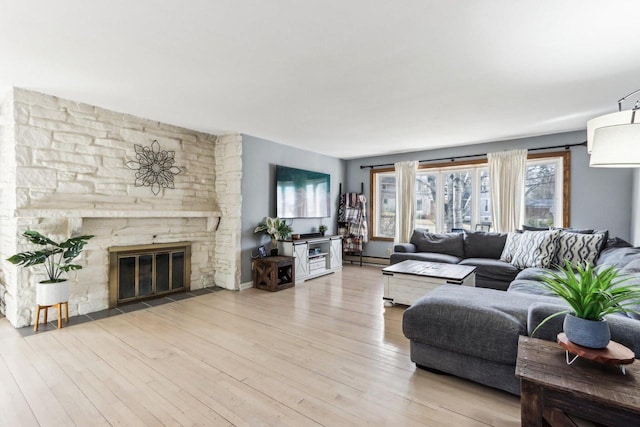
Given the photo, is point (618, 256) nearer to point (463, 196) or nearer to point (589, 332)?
point (589, 332)

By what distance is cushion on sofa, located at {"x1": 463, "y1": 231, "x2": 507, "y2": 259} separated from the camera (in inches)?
179

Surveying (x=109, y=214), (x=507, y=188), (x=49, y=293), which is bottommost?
(x=49, y=293)

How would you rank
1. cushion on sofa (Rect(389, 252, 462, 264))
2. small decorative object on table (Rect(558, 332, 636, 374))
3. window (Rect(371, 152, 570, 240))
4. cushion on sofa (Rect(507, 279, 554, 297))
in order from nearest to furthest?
small decorative object on table (Rect(558, 332, 636, 374)) → cushion on sofa (Rect(507, 279, 554, 297)) → cushion on sofa (Rect(389, 252, 462, 264)) → window (Rect(371, 152, 570, 240))

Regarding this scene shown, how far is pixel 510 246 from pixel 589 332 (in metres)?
3.30

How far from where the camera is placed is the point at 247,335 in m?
2.81

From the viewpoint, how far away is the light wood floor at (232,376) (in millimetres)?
1725

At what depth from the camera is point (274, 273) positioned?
171 inches

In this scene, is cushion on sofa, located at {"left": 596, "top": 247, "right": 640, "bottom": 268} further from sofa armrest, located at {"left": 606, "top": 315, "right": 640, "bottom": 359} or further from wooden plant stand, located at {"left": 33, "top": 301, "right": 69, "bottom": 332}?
wooden plant stand, located at {"left": 33, "top": 301, "right": 69, "bottom": 332}

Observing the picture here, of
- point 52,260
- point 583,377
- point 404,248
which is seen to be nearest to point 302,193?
point 404,248

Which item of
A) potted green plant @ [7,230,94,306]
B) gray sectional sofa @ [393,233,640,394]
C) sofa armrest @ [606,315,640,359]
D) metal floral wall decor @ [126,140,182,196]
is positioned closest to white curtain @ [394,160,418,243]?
gray sectional sofa @ [393,233,640,394]

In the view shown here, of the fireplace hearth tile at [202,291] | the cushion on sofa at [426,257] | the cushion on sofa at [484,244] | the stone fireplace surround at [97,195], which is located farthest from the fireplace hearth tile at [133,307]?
the cushion on sofa at [484,244]

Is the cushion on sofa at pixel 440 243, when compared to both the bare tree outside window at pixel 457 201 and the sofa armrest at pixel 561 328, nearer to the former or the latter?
the bare tree outside window at pixel 457 201

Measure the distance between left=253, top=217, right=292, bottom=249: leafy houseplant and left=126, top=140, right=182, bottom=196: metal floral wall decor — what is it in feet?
4.54

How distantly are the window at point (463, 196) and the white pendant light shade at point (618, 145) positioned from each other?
11.6 ft
